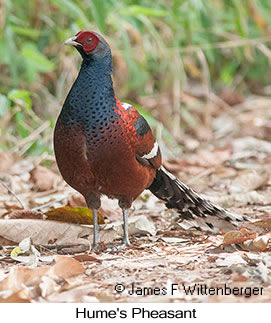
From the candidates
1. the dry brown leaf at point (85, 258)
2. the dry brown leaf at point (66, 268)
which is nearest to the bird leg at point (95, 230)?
the dry brown leaf at point (85, 258)

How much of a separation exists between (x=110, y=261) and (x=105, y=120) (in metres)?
0.84

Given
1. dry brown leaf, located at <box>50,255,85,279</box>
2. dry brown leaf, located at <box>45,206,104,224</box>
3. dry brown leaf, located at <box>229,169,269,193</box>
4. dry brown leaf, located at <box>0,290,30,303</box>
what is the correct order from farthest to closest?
dry brown leaf, located at <box>229,169,269,193</box> < dry brown leaf, located at <box>45,206,104,224</box> < dry brown leaf, located at <box>50,255,85,279</box> < dry brown leaf, located at <box>0,290,30,303</box>

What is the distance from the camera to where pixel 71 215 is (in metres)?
4.27

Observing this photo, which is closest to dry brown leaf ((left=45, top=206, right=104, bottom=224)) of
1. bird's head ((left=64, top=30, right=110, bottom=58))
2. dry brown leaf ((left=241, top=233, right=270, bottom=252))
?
bird's head ((left=64, top=30, right=110, bottom=58))

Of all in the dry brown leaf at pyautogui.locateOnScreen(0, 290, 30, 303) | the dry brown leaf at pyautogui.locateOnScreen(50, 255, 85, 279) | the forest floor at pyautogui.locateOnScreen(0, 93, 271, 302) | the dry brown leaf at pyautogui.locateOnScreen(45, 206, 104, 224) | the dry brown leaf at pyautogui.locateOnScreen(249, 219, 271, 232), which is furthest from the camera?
the dry brown leaf at pyautogui.locateOnScreen(45, 206, 104, 224)

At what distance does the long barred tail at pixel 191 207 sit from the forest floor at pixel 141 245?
85mm

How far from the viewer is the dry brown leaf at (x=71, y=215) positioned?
4.20 meters

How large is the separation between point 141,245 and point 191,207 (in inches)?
22.3

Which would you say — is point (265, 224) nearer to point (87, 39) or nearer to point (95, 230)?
point (95, 230)

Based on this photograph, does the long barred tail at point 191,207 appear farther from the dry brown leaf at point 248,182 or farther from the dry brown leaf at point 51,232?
the dry brown leaf at point 248,182

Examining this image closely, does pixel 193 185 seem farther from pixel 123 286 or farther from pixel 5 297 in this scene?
pixel 5 297

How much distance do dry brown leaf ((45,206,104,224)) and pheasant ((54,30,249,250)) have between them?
0.79 ft

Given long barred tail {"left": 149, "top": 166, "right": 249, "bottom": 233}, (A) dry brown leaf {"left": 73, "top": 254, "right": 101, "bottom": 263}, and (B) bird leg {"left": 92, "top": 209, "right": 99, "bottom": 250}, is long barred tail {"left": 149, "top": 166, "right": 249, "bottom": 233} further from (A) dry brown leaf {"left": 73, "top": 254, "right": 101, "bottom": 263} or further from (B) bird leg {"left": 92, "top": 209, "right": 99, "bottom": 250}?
(A) dry brown leaf {"left": 73, "top": 254, "right": 101, "bottom": 263}

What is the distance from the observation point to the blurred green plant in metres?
6.29
